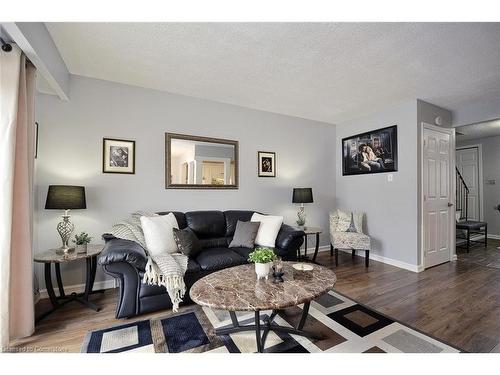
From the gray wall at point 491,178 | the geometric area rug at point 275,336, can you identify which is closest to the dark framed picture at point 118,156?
the geometric area rug at point 275,336

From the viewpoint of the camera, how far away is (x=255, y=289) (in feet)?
5.38

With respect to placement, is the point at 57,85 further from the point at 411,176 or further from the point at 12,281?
the point at 411,176

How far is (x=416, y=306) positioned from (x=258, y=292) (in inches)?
70.7

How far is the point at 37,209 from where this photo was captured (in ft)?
8.19

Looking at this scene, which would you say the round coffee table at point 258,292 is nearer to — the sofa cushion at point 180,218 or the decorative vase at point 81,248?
the sofa cushion at point 180,218

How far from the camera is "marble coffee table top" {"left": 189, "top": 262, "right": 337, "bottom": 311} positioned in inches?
56.2

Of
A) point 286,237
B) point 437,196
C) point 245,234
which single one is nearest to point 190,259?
point 245,234

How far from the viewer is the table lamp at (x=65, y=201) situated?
2.22 meters

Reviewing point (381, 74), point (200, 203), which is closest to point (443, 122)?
point (381, 74)

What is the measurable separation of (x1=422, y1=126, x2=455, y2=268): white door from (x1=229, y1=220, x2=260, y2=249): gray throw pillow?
256cm

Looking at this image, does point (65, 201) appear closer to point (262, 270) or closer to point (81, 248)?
point (81, 248)

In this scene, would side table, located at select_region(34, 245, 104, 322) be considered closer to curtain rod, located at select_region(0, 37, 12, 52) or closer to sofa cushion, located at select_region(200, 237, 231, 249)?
sofa cushion, located at select_region(200, 237, 231, 249)

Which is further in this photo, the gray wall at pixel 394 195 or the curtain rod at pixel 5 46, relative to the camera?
the gray wall at pixel 394 195

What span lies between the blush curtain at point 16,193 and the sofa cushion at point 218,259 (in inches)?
54.9
